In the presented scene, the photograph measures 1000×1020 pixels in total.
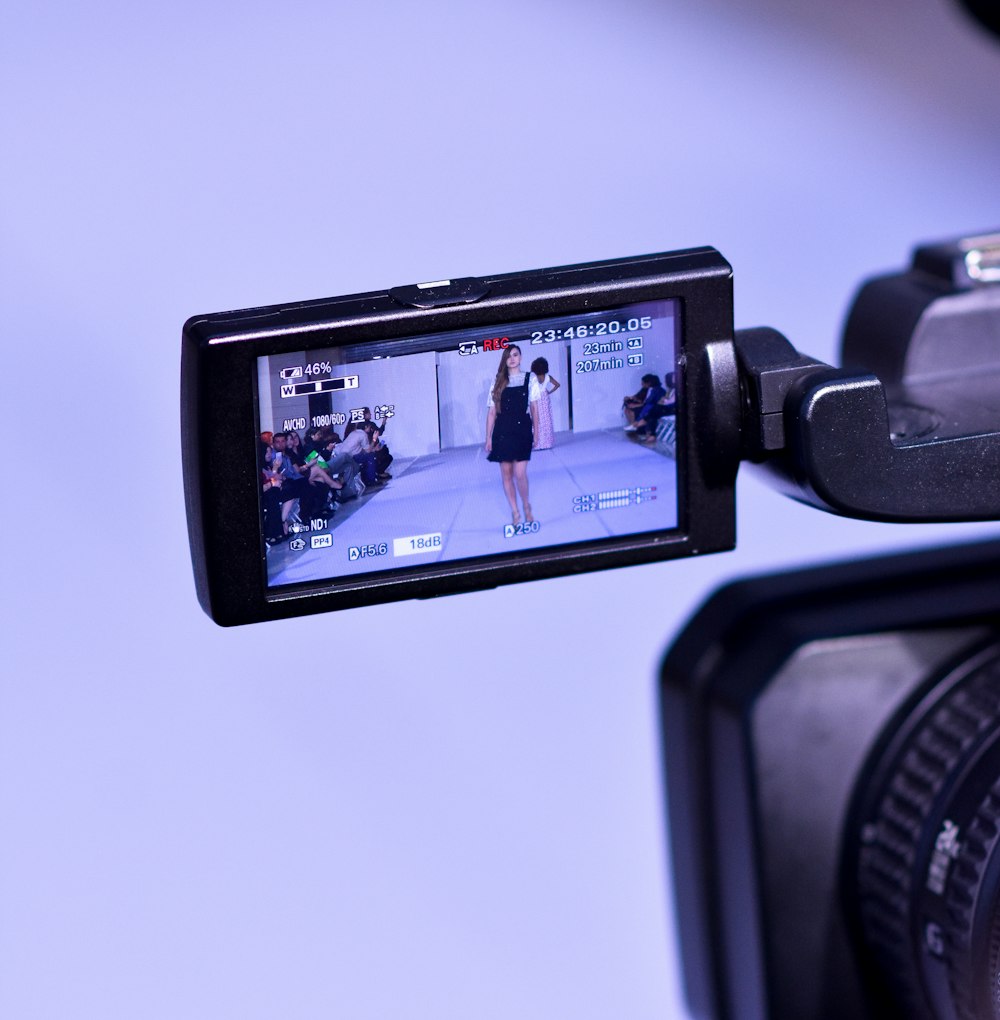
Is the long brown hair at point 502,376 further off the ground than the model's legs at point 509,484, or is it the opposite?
the long brown hair at point 502,376

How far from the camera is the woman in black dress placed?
329 mm

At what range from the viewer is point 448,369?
33 cm

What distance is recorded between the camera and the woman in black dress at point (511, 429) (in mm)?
329

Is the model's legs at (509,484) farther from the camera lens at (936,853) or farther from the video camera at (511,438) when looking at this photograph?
the camera lens at (936,853)

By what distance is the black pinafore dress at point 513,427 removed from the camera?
1.08 ft

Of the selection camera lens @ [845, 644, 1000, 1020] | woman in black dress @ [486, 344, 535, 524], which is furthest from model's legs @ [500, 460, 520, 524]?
camera lens @ [845, 644, 1000, 1020]

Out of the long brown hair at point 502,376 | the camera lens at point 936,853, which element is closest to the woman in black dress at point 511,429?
the long brown hair at point 502,376

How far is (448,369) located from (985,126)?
555 millimetres

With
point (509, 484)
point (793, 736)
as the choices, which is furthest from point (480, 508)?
point (793, 736)

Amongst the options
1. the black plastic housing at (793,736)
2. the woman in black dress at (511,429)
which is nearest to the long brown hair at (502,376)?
the woman in black dress at (511,429)

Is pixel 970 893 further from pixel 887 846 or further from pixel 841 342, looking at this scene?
pixel 841 342

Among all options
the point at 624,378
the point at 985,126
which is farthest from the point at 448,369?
the point at 985,126

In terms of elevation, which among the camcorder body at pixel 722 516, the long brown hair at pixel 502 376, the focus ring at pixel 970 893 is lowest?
the focus ring at pixel 970 893

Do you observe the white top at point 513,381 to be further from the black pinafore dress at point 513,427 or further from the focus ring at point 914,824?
the focus ring at point 914,824
